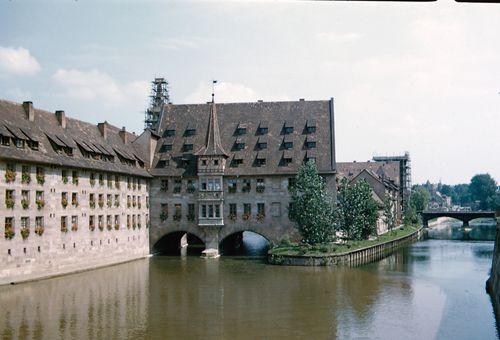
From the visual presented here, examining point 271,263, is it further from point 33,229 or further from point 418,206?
point 418,206

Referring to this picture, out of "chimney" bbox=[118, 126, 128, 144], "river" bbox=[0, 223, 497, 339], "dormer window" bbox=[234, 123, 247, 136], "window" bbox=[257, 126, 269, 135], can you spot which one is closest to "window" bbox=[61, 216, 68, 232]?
"river" bbox=[0, 223, 497, 339]

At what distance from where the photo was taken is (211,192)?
64.0m

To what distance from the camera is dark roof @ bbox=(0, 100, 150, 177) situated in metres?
44.3

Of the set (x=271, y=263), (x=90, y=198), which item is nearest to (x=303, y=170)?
(x=271, y=263)

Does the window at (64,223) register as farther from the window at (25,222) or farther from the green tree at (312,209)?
the green tree at (312,209)

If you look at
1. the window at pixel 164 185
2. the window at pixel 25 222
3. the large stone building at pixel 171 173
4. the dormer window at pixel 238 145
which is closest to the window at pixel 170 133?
the large stone building at pixel 171 173

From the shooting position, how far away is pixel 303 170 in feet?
194

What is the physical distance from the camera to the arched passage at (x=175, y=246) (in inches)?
2694

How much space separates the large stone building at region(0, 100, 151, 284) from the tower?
285 inches

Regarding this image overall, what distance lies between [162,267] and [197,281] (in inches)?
407

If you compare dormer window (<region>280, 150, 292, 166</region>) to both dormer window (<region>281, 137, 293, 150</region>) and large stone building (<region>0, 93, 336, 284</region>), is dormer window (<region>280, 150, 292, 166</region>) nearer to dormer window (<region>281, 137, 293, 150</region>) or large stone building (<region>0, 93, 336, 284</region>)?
large stone building (<region>0, 93, 336, 284</region>)

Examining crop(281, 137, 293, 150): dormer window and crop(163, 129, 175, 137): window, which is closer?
crop(281, 137, 293, 150): dormer window

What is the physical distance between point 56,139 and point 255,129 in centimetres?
2701

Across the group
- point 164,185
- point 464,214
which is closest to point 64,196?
point 164,185
